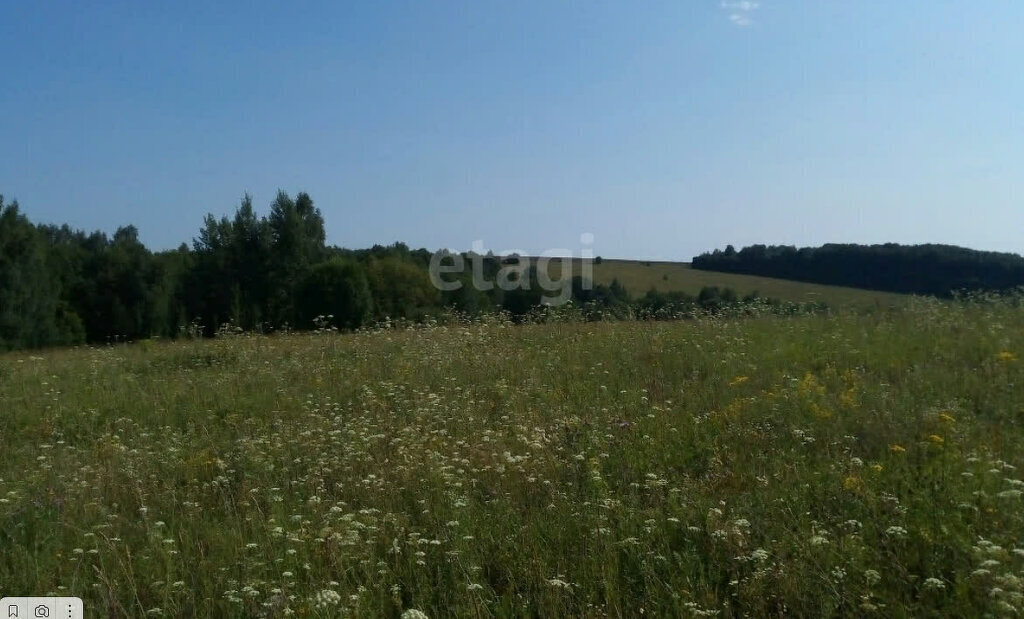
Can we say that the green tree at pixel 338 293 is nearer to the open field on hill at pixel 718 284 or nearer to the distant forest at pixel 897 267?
the open field on hill at pixel 718 284

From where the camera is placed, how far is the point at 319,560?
11.0ft

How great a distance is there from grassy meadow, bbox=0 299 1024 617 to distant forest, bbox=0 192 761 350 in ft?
46.7

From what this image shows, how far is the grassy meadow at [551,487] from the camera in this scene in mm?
2943

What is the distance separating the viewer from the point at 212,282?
1256 inches

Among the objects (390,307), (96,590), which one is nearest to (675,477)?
(96,590)

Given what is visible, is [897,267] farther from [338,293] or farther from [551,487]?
[338,293]

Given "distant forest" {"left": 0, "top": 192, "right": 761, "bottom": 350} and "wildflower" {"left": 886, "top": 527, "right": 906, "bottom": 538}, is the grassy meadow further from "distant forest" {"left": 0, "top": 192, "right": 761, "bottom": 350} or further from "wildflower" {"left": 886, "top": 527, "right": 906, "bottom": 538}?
"distant forest" {"left": 0, "top": 192, "right": 761, "bottom": 350}

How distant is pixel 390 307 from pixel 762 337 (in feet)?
57.2

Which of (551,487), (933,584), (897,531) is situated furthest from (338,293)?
(933,584)

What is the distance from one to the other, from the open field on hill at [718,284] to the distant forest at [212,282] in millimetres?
4748

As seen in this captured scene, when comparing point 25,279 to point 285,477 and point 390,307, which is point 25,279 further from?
point 285,477

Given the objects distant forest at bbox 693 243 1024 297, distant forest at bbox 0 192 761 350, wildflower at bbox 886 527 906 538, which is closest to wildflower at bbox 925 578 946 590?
wildflower at bbox 886 527 906 538

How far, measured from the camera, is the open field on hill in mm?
10784

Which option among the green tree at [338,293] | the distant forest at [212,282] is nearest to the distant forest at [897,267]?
the distant forest at [212,282]
